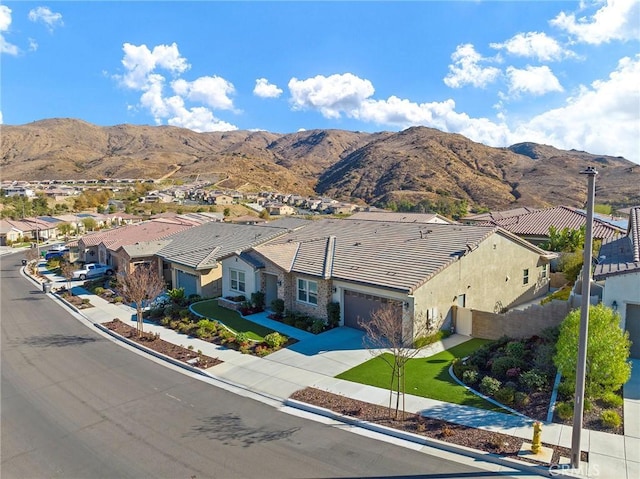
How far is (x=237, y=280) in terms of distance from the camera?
2733cm

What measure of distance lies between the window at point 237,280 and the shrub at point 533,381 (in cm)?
1713

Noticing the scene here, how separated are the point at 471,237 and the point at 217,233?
2075 centimetres

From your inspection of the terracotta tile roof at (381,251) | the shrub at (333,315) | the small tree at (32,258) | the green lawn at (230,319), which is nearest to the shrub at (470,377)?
the terracotta tile roof at (381,251)

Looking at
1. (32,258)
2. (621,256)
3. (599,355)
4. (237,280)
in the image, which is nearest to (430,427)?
(599,355)

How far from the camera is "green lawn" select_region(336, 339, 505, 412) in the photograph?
1400cm

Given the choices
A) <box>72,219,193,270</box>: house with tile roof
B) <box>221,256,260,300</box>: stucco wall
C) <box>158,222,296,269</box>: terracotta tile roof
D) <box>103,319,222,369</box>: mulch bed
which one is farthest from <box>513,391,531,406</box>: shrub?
<box>72,219,193,270</box>: house with tile roof

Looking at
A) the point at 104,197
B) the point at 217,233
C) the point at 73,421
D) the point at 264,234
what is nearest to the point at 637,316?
the point at 73,421

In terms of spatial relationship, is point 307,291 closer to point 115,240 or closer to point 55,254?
point 115,240

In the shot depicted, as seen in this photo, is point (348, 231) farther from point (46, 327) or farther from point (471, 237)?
point (46, 327)

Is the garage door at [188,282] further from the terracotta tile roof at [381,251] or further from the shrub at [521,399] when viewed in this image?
the shrub at [521,399]

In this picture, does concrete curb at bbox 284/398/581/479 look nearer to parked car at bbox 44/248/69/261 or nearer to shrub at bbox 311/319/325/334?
shrub at bbox 311/319/325/334

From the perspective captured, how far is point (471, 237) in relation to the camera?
22.9 meters

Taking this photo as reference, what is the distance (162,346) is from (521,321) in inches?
641

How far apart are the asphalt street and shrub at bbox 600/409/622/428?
420 centimetres
